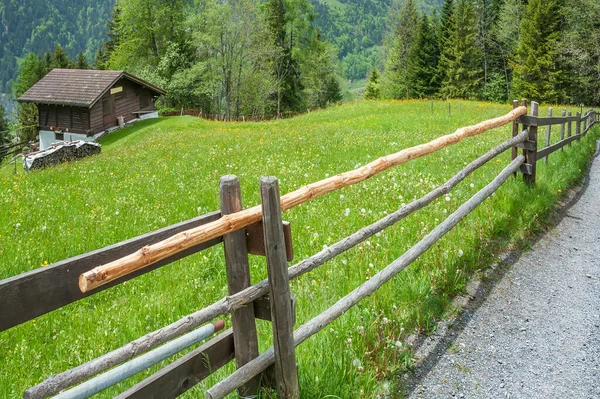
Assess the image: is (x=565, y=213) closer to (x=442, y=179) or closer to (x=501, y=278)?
(x=442, y=179)

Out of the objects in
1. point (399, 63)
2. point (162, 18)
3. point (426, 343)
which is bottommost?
point (426, 343)

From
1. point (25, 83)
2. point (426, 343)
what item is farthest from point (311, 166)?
point (25, 83)

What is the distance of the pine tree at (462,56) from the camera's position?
63.2 metres

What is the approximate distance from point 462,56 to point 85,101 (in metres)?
45.2

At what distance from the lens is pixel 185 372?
10.8ft

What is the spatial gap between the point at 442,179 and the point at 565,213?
2630mm

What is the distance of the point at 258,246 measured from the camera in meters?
3.56

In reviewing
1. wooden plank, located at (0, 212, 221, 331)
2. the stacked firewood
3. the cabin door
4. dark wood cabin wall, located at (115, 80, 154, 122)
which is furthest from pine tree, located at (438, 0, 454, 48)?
wooden plank, located at (0, 212, 221, 331)

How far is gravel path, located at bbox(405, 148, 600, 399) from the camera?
15.3 feet

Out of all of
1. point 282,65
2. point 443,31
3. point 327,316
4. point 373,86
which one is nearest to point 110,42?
point 282,65

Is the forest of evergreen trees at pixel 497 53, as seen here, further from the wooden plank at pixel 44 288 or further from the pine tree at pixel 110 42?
the wooden plank at pixel 44 288

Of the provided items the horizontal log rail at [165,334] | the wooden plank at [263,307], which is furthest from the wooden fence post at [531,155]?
the wooden plank at [263,307]

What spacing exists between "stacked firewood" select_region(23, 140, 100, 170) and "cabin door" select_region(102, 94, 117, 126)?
1778 centimetres

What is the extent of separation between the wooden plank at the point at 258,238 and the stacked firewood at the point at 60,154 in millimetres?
23163
